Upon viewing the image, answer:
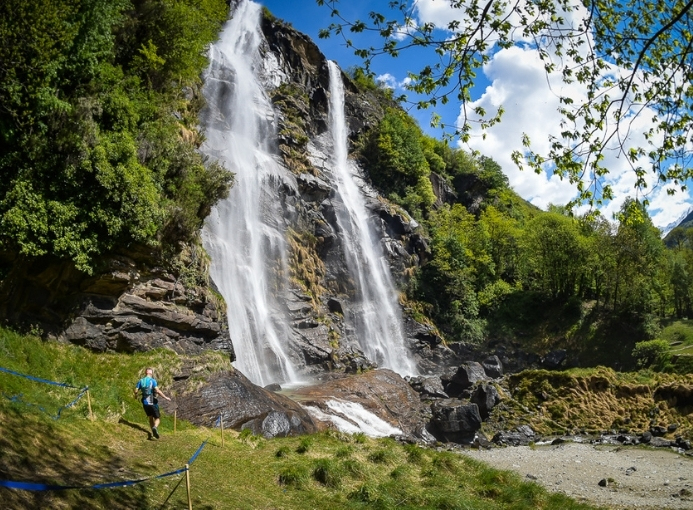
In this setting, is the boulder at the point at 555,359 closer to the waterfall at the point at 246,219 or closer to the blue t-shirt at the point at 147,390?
the waterfall at the point at 246,219

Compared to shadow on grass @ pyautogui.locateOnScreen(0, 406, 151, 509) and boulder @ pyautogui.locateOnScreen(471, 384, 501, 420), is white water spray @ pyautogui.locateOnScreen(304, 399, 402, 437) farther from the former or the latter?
shadow on grass @ pyautogui.locateOnScreen(0, 406, 151, 509)

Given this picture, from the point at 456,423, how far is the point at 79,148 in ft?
58.6

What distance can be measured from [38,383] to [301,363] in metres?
19.2

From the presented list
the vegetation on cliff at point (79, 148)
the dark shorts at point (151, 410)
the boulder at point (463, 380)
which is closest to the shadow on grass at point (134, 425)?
the dark shorts at point (151, 410)

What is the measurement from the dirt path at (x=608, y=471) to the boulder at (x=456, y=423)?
5.82ft

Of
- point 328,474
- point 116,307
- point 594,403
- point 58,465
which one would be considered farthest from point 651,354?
point 58,465

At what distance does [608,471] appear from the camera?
1557 cm

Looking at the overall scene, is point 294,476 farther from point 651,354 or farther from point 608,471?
point 651,354

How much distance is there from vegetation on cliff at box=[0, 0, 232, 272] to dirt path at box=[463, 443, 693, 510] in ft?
45.7

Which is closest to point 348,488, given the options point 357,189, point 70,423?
point 70,423

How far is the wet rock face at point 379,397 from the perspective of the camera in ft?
71.0

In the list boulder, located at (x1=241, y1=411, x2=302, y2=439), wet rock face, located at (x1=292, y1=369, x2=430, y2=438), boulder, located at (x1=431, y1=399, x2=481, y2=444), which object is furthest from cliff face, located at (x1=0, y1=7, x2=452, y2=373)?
boulder, located at (x1=431, y1=399, x2=481, y2=444)

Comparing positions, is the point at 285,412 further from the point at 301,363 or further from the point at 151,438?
the point at 301,363

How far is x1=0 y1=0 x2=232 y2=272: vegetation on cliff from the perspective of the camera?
12.7 metres
